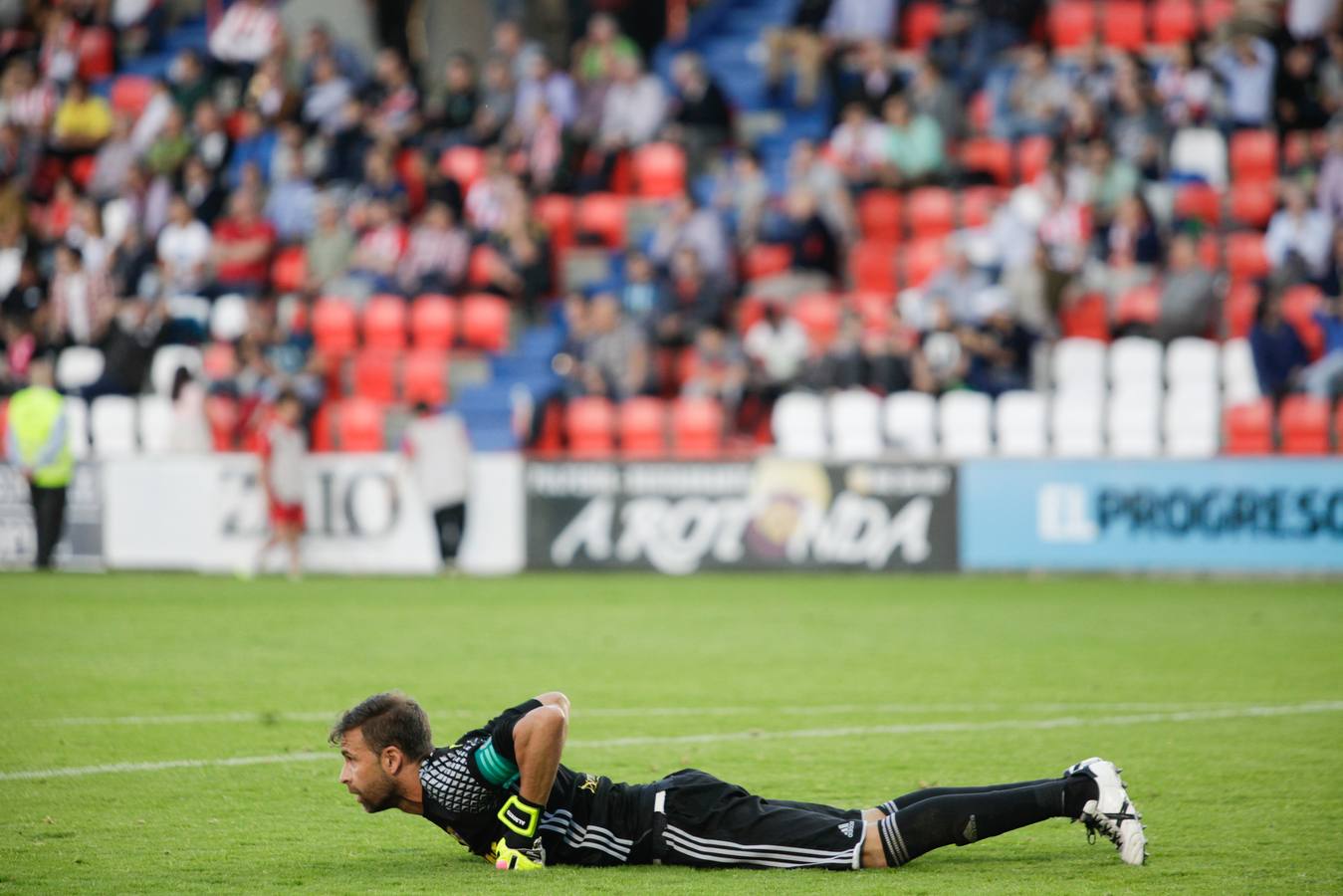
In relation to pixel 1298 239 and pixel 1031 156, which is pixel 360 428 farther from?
pixel 1298 239

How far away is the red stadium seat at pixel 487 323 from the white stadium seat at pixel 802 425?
446 centimetres

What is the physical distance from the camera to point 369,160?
85.3ft

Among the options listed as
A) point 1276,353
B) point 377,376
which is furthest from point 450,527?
point 1276,353

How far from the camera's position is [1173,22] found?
995 inches

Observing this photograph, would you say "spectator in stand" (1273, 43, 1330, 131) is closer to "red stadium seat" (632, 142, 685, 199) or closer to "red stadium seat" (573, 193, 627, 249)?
"red stadium seat" (632, 142, 685, 199)

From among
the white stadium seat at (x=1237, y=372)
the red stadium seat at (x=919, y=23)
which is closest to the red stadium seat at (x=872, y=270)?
the red stadium seat at (x=919, y=23)

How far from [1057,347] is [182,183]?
13.2 metres

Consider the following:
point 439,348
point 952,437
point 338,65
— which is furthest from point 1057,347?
point 338,65

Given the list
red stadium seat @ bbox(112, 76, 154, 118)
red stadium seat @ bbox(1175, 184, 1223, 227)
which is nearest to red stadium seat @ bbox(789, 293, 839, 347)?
red stadium seat @ bbox(1175, 184, 1223, 227)

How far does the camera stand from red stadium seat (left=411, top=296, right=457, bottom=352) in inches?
957

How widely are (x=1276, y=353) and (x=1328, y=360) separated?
523 mm

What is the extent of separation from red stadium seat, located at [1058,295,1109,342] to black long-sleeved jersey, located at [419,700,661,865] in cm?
1598

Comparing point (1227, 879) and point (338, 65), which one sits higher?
point (338, 65)

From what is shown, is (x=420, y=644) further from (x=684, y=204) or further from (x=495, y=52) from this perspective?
(x=495, y=52)
